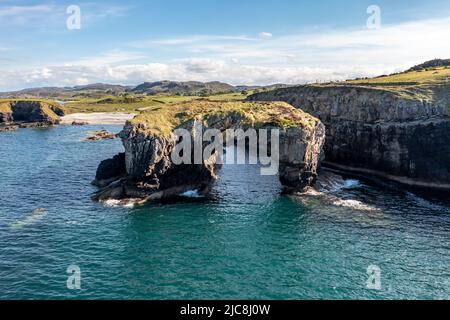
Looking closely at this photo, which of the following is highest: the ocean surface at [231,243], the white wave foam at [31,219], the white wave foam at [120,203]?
the white wave foam at [120,203]

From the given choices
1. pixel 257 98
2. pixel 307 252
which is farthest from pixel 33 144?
pixel 307 252

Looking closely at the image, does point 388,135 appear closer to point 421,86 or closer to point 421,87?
point 421,87

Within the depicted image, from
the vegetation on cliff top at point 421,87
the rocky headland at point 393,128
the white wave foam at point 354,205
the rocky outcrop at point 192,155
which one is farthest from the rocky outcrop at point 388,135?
the white wave foam at point 354,205

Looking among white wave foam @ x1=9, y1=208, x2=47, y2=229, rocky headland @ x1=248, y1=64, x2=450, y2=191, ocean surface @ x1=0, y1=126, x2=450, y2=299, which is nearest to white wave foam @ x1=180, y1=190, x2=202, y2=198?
ocean surface @ x1=0, y1=126, x2=450, y2=299

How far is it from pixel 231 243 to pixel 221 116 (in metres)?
35.6

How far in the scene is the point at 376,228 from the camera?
61.8 metres

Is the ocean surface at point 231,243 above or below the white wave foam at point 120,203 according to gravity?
below

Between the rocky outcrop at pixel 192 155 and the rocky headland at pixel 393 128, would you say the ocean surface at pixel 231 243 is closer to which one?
the rocky outcrop at pixel 192 155

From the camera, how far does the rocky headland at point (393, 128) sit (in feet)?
286

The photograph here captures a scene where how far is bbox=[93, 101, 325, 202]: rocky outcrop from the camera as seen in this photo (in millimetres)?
74438

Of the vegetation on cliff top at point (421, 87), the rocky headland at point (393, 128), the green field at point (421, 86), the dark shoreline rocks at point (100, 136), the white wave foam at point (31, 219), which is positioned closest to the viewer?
the white wave foam at point (31, 219)

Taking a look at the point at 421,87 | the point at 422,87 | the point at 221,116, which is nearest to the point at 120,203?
the point at 221,116

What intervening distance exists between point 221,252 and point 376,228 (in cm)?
2540
